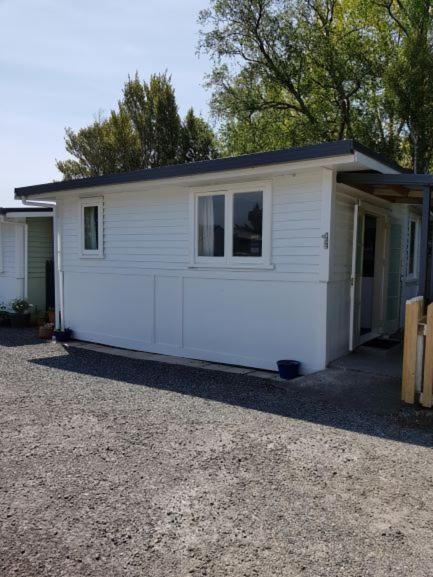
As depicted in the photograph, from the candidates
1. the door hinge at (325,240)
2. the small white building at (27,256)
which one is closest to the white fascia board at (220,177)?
the door hinge at (325,240)

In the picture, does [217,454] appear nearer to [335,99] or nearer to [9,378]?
[9,378]

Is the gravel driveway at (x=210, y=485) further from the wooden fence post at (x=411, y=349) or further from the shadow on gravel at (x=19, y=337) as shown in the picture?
the shadow on gravel at (x=19, y=337)

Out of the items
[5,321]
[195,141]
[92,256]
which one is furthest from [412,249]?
[195,141]

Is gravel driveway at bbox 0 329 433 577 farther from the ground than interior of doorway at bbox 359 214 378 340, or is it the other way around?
interior of doorway at bbox 359 214 378 340

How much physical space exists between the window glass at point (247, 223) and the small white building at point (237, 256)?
0.05 feet

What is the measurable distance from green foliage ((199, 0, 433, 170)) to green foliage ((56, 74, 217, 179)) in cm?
456

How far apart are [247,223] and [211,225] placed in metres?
0.62

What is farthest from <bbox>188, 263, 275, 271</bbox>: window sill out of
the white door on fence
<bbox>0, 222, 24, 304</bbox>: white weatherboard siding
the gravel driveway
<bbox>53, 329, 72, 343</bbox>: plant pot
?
<bbox>0, 222, 24, 304</bbox>: white weatherboard siding

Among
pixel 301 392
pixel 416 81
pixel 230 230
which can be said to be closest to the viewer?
pixel 301 392

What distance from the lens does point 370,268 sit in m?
8.46

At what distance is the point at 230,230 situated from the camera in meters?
6.69

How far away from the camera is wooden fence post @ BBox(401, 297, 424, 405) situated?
4715mm

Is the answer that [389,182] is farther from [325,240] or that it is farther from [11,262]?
[11,262]

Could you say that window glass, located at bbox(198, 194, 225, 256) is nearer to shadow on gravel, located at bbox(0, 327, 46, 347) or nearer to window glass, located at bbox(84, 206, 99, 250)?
window glass, located at bbox(84, 206, 99, 250)
